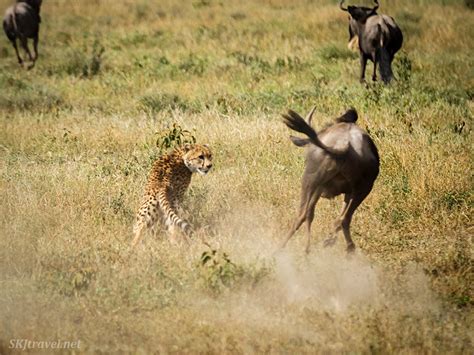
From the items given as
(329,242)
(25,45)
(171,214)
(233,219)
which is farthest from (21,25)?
(329,242)

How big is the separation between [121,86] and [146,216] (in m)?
8.22

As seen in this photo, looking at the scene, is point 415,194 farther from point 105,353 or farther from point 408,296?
point 105,353

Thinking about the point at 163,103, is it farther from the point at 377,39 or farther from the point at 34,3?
the point at 34,3

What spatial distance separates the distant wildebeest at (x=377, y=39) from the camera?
50.9ft

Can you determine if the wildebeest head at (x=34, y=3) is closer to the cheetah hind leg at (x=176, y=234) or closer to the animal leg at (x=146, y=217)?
the animal leg at (x=146, y=217)

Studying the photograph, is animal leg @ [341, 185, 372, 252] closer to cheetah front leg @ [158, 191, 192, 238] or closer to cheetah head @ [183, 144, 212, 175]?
cheetah front leg @ [158, 191, 192, 238]

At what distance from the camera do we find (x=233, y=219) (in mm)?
8336

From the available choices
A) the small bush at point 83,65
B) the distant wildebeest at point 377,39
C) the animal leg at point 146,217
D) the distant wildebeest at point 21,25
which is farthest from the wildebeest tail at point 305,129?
the distant wildebeest at point 21,25

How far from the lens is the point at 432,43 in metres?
19.4

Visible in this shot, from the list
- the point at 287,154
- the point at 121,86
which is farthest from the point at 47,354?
the point at 121,86

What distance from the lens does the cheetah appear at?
7.79m

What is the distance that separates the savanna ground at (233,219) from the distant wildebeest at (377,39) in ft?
2.25

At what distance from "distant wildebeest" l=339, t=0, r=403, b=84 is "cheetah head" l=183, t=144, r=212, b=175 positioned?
7932 mm

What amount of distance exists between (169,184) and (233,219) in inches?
29.3
